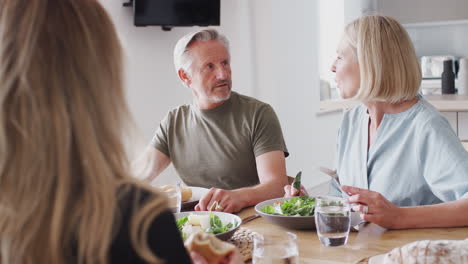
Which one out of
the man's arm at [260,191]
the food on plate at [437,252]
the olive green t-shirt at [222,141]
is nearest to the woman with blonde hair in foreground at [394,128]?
the man's arm at [260,191]

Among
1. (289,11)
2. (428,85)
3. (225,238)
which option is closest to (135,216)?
(225,238)

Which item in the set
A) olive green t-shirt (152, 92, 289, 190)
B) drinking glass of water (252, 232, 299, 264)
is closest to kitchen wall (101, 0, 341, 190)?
olive green t-shirt (152, 92, 289, 190)

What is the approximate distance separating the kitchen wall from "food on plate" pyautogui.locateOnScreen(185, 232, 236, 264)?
2.15 metres

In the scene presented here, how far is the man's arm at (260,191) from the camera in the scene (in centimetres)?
166

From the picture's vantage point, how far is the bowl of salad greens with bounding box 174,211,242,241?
1.28 metres

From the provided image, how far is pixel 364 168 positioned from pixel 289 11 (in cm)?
334

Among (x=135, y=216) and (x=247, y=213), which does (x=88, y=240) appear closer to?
(x=135, y=216)

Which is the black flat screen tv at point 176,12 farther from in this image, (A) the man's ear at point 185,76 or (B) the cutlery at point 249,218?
(B) the cutlery at point 249,218

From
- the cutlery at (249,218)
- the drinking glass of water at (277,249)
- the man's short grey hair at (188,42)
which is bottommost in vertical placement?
the cutlery at (249,218)

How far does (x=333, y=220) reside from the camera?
1.24 meters

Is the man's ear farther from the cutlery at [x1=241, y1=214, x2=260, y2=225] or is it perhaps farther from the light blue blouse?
the cutlery at [x1=241, y1=214, x2=260, y2=225]

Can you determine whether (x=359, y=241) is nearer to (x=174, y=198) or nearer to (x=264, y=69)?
(x=174, y=198)

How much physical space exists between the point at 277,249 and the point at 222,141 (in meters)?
1.31

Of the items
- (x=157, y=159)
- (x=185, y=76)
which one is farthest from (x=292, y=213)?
(x=185, y=76)
